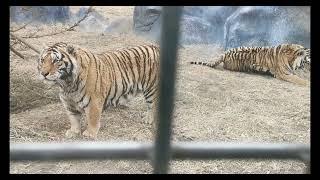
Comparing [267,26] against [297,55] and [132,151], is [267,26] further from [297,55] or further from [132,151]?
[132,151]

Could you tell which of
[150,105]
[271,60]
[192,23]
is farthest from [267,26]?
[150,105]

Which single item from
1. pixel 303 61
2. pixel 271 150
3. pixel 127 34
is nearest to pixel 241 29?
pixel 303 61

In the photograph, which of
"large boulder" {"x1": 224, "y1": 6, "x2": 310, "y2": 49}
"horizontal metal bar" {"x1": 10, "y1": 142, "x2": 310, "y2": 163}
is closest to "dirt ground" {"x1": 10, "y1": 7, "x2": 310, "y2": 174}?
"large boulder" {"x1": 224, "y1": 6, "x2": 310, "y2": 49}

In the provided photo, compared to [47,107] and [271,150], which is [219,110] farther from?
[271,150]

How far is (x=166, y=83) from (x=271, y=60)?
8.68ft

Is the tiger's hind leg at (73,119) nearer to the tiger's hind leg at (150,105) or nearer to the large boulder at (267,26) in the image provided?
the tiger's hind leg at (150,105)

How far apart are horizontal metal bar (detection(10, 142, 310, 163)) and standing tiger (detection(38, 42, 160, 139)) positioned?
190 cm

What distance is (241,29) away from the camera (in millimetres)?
2619

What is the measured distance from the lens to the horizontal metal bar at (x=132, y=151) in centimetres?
28

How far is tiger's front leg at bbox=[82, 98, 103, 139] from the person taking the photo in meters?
2.38

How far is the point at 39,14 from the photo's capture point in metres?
2.25

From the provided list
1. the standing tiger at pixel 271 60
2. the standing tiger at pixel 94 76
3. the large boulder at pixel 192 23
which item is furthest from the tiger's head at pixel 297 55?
the standing tiger at pixel 94 76

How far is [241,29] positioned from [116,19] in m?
0.66

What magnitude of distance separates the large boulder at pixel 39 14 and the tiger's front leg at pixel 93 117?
42 cm
